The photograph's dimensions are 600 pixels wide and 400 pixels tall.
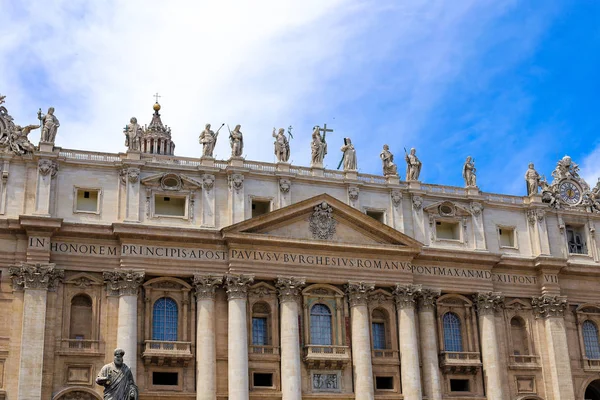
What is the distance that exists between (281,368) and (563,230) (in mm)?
19464

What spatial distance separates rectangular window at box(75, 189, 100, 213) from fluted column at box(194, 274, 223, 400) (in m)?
5.98

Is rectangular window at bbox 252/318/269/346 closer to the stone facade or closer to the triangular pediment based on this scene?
the stone facade

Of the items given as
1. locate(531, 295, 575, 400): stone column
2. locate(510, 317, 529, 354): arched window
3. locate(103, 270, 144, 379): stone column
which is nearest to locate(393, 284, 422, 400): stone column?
locate(510, 317, 529, 354): arched window

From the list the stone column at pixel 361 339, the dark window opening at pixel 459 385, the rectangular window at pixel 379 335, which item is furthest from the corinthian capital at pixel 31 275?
the dark window opening at pixel 459 385

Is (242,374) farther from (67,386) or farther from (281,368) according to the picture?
(67,386)

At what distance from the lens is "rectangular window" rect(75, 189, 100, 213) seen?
43188 millimetres

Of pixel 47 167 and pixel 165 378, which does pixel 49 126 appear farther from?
pixel 165 378

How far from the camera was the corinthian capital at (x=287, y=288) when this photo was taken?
44031 mm

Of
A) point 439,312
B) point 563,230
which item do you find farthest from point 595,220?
point 439,312

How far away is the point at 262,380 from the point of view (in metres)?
43.3

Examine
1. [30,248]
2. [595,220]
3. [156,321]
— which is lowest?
[156,321]

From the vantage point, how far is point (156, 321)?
42594 mm

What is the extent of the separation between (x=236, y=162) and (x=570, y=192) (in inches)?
827

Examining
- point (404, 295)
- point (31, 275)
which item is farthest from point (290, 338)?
point (31, 275)
